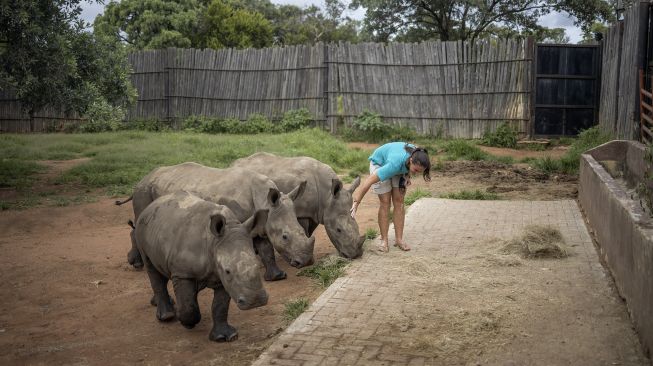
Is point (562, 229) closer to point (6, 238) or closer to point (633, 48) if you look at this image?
point (633, 48)

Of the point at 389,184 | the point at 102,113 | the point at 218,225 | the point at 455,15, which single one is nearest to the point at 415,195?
the point at 389,184

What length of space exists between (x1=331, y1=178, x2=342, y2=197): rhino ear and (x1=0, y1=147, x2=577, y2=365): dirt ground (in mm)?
1001

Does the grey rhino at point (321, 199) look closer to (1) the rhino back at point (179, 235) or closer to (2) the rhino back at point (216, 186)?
(2) the rhino back at point (216, 186)

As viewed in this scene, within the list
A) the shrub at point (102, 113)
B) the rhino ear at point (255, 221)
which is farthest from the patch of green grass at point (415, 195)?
the rhino ear at point (255, 221)

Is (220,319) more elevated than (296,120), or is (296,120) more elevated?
(296,120)

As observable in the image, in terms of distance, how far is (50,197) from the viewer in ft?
38.8

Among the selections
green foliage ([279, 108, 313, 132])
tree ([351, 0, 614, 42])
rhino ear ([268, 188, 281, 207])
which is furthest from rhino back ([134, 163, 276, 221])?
tree ([351, 0, 614, 42])

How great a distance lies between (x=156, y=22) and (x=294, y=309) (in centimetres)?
3110

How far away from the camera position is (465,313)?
226 inches

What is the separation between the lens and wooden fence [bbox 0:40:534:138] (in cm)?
1997

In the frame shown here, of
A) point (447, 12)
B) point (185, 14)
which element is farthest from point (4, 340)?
point (185, 14)

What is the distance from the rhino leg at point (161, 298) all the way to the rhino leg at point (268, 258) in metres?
1.42

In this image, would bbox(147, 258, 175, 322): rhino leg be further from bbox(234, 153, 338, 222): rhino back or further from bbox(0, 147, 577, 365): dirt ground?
bbox(234, 153, 338, 222): rhino back

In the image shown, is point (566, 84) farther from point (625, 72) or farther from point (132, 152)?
point (132, 152)
